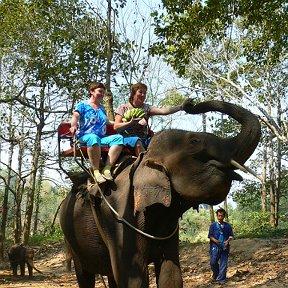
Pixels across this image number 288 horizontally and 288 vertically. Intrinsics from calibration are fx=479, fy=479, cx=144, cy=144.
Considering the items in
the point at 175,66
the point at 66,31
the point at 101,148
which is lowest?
the point at 101,148

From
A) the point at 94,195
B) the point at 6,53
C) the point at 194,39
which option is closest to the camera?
the point at 94,195

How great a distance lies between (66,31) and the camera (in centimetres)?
1380

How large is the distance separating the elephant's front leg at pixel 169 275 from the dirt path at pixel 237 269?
4.97 m

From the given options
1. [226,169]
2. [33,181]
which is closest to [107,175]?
[226,169]

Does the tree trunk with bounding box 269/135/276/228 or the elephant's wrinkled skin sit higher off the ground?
the tree trunk with bounding box 269/135/276/228

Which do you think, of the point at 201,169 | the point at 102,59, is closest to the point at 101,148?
the point at 201,169

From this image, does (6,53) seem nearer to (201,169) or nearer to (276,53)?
(276,53)

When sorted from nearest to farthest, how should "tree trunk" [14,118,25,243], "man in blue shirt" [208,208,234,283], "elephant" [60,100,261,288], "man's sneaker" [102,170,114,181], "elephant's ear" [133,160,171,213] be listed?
"elephant" [60,100,261,288] → "elephant's ear" [133,160,171,213] → "man's sneaker" [102,170,114,181] → "man in blue shirt" [208,208,234,283] → "tree trunk" [14,118,25,243]

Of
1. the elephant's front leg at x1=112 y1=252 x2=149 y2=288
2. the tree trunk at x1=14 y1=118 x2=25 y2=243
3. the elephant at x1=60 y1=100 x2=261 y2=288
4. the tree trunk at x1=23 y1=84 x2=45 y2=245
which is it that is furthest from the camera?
the tree trunk at x1=23 y1=84 x2=45 y2=245

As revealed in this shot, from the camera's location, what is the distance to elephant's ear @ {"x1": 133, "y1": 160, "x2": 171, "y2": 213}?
3492 mm

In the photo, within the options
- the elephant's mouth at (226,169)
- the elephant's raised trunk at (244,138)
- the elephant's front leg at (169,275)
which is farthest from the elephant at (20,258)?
the elephant's raised trunk at (244,138)

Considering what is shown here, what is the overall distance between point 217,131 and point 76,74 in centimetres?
1255

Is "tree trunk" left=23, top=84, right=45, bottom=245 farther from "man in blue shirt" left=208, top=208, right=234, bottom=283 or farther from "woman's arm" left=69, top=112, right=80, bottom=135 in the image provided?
"woman's arm" left=69, top=112, right=80, bottom=135

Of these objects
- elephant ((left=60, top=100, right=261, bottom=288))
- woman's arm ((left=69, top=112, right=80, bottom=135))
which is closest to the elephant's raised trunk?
elephant ((left=60, top=100, right=261, bottom=288))
